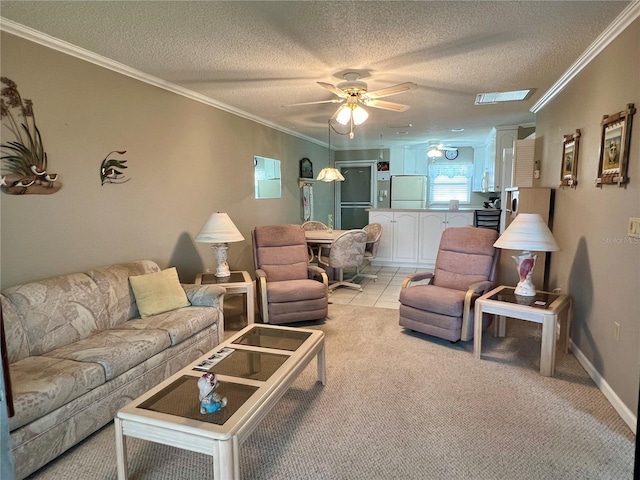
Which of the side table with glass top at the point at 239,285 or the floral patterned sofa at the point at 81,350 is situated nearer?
the floral patterned sofa at the point at 81,350

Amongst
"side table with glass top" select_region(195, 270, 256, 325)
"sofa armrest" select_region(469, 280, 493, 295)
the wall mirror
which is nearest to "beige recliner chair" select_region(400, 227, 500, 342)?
"sofa armrest" select_region(469, 280, 493, 295)

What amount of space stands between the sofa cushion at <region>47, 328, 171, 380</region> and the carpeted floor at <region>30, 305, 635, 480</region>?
15.8 inches

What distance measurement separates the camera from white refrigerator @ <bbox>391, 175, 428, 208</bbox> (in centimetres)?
846

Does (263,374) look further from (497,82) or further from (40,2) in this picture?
(497,82)

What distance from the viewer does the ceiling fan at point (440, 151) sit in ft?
24.9

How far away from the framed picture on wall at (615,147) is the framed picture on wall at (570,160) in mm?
531

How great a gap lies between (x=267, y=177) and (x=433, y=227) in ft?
9.87

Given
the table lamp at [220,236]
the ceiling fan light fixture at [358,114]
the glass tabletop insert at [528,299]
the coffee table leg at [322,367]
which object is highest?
the ceiling fan light fixture at [358,114]

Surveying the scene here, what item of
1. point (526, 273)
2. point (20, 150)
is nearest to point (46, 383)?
point (20, 150)

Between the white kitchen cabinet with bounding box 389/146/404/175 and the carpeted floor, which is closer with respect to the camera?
the carpeted floor

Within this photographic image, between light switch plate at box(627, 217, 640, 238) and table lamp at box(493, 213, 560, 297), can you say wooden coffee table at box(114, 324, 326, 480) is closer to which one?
table lamp at box(493, 213, 560, 297)

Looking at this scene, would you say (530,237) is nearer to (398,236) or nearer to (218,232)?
(218,232)

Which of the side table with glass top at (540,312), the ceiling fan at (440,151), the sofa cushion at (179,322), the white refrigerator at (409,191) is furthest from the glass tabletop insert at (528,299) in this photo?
the white refrigerator at (409,191)

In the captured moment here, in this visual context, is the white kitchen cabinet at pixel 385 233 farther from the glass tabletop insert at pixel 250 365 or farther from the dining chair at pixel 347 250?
the glass tabletop insert at pixel 250 365
